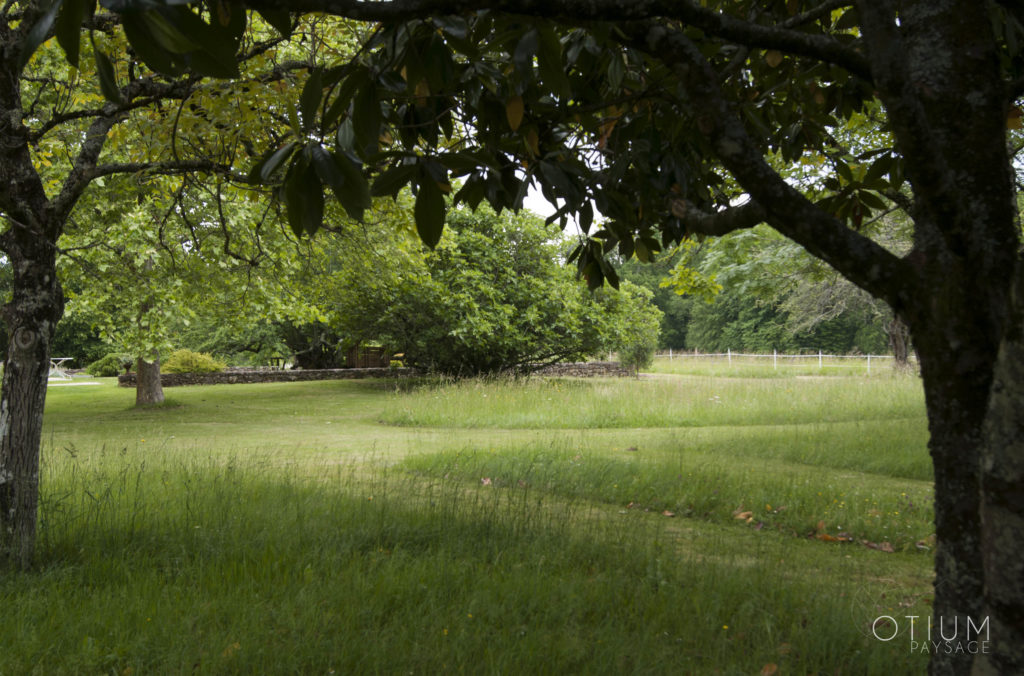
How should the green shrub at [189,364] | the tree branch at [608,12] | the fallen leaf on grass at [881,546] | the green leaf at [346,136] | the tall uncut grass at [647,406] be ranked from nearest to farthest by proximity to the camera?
the tree branch at [608,12] → the green leaf at [346,136] → the fallen leaf on grass at [881,546] → the tall uncut grass at [647,406] → the green shrub at [189,364]

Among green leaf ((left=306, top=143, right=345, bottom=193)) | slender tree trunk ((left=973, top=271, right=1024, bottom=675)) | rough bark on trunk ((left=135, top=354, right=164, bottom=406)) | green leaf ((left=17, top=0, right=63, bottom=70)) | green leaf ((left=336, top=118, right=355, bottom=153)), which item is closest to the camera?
green leaf ((left=17, top=0, right=63, bottom=70))

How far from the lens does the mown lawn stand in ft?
10.0

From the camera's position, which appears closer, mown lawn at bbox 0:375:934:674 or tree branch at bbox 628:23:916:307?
tree branch at bbox 628:23:916:307

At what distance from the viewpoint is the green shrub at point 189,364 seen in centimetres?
2423

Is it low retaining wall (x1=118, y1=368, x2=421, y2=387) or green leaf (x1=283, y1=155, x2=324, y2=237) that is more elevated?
green leaf (x1=283, y1=155, x2=324, y2=237)

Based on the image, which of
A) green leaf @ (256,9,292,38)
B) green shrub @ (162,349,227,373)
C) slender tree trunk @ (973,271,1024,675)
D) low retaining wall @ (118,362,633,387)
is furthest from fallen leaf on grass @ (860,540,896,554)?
green shrub @ (162,349,227,373)

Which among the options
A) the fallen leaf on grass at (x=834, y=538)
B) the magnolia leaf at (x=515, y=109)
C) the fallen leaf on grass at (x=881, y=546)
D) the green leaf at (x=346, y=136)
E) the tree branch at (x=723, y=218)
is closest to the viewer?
the green leaf at (x=346, y=136)

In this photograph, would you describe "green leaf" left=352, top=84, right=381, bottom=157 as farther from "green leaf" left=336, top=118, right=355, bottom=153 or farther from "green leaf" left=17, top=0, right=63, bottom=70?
"green leaf" left=17, top=0, right=63, bottom=70

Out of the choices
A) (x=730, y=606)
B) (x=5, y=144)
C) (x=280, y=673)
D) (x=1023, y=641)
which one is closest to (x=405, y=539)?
(x=280, y=673)

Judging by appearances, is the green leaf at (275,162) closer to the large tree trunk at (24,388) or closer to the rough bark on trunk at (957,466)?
the rough bark on trunk at (957,466)

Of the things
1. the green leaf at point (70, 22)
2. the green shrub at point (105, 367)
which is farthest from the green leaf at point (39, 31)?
the green shrub at point (105, 367)

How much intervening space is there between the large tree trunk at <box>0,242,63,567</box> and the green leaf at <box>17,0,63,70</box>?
3972mm

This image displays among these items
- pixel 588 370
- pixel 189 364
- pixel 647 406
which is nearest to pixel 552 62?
pixel 647 406

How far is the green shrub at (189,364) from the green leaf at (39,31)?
2559cm
